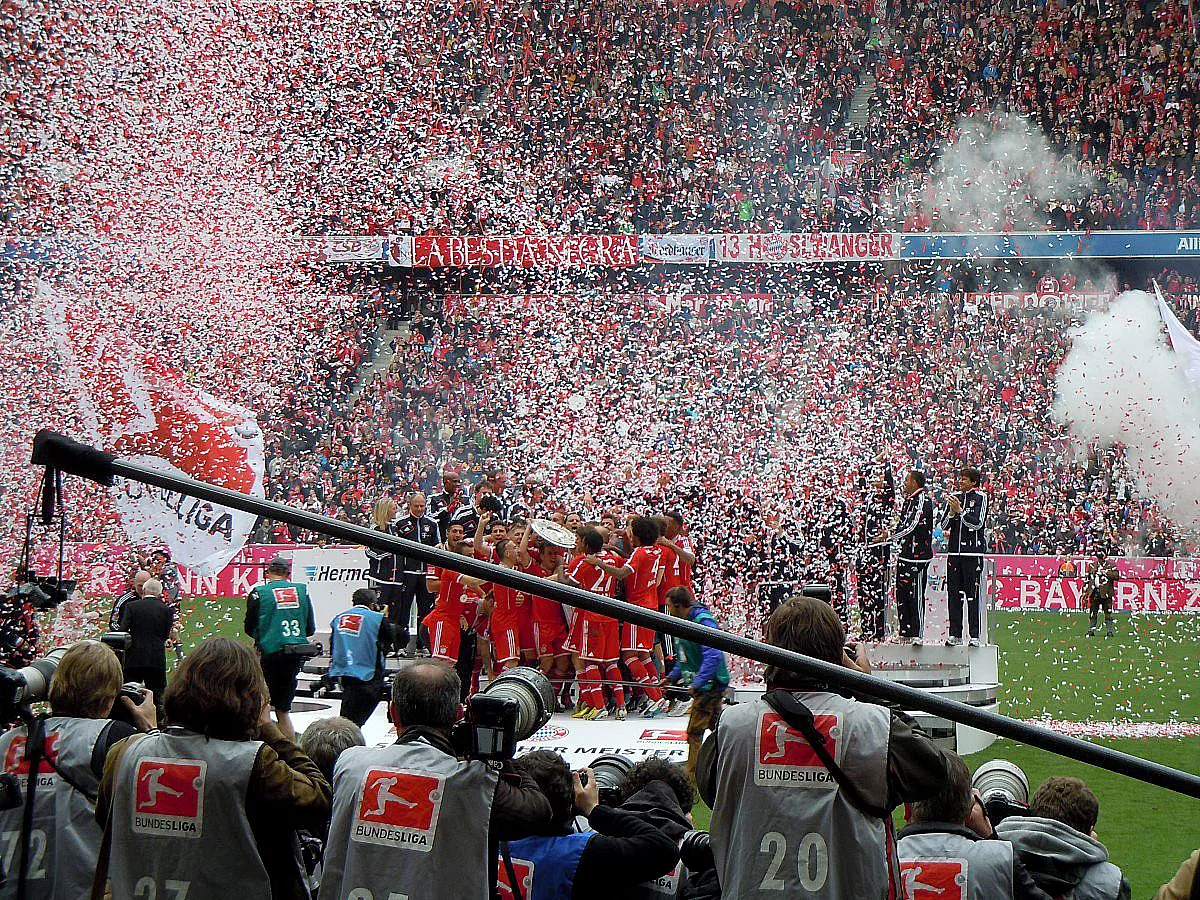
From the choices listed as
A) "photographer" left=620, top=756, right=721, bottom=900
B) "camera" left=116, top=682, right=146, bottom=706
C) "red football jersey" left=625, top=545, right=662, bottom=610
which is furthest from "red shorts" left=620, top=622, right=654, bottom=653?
"camera" left=116, top=682, right=146, bottom=706

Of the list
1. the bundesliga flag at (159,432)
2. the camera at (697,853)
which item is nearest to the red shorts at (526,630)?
the bundesliga flag at (159,432)

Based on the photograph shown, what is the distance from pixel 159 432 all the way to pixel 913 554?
9.02 m

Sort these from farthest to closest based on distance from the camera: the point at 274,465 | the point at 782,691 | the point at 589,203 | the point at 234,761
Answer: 1. the point at 589,203
2. the point at 274,465
3. the point at 782,691
4. the point at 234,761

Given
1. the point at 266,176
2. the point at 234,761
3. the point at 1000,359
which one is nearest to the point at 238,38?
the point at 266,176

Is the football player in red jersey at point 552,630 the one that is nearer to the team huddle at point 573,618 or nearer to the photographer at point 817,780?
the team huddle at point 573,618

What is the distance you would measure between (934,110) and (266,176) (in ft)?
35.9

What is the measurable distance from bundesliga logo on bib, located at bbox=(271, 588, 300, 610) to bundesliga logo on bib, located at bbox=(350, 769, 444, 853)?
4911 mm

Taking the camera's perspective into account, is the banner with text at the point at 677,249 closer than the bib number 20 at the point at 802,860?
No

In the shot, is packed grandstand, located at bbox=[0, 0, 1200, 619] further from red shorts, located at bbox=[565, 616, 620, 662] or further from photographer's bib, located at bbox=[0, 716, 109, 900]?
photographer's bib, located at bbox=[0, 716, 109, 900]

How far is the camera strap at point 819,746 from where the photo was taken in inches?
101

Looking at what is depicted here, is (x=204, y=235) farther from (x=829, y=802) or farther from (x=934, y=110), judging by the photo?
(x=829, y=802)

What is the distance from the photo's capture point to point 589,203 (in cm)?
2017

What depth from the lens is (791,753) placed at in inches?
103

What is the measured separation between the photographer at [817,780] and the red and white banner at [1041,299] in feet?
57.9
